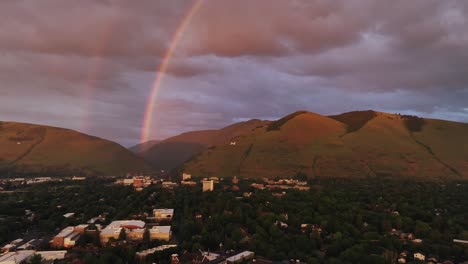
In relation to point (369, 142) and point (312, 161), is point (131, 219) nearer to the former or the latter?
point (312, 161)

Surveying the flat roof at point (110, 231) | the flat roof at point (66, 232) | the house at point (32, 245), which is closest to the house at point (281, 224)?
the flat roof at point (110, 231)

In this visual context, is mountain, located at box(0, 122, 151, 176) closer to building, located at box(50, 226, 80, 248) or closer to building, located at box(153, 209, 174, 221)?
building, located at box(153, 209, 174, 221)

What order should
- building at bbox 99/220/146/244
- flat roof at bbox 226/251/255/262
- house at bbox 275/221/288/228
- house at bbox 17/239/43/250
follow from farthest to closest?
house at bbox 275/221/288/228 → building at bbox 99/220/146/244 → house at bbox 17/239/43/250 → flat roof at bbox 226/251/255/262

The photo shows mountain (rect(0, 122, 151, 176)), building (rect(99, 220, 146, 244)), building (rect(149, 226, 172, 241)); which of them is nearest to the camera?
building (rect(99, 220, 146, 244))

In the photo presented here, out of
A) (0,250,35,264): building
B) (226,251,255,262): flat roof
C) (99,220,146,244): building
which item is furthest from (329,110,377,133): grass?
(0,250,35,264): building

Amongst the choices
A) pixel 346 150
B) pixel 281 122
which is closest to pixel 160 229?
pixel 346 150

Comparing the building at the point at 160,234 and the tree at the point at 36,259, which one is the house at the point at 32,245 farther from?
the building at the point at 160,234

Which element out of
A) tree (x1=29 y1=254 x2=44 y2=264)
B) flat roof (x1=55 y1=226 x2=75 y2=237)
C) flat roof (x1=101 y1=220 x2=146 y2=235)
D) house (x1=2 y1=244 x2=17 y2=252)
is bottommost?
house (x1=2 y1=244 x2=17 y2=252)
